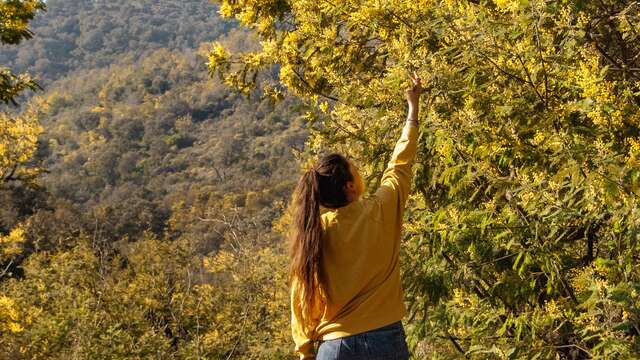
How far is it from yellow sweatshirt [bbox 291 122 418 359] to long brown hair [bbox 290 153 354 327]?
4cm

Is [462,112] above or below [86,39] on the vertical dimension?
above

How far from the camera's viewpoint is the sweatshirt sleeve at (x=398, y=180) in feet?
8.55

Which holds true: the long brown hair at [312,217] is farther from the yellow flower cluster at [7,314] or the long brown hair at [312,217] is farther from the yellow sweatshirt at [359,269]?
the yellow flower cluster at [7,314]

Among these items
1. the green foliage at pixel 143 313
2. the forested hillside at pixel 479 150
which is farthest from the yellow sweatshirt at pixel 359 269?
the green foliage at pixel 143 313

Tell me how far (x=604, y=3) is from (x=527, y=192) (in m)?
1.42

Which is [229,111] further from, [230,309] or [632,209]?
[632,209]

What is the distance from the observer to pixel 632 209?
2.59 meters

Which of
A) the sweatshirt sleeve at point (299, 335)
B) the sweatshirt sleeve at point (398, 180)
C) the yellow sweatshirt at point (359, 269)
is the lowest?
the sweatshirt sleeve at point (299, 335)

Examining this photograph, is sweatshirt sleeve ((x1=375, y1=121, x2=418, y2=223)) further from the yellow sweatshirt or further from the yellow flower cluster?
the yellow flower cluster

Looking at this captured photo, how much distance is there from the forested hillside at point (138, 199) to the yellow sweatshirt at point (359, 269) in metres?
3.17

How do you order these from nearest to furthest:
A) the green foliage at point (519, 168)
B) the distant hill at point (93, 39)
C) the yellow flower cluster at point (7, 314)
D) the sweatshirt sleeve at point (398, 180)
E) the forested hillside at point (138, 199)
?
the sweatshirt sleeve at point (398, 180)
the green foliage at point (519, 168)
the yellow flower cluster at point (7, 314)
the forested hillside at point (138, 199)
the distant hill at point (93, 39)

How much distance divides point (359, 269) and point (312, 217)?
0.26 meters

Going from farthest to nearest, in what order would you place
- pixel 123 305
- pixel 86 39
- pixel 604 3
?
pixel 86 39 < pixel 123 305 < pixel 604 3

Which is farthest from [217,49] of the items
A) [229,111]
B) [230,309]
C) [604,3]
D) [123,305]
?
[229,111]
